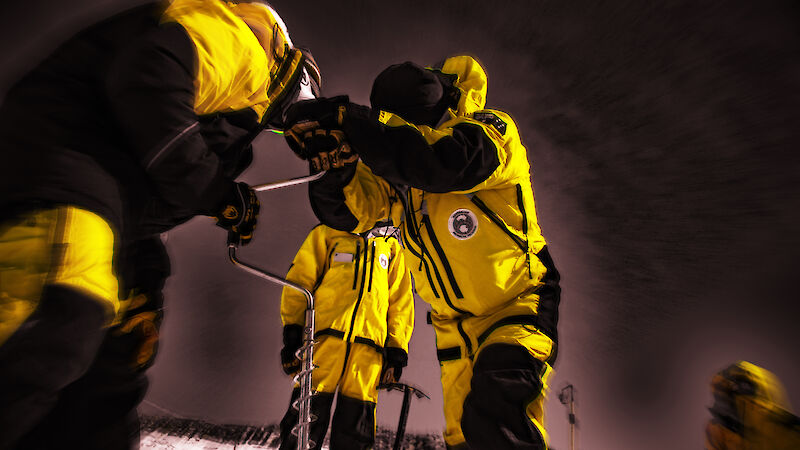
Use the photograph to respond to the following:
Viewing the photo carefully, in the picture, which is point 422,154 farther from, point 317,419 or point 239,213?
point 317,419

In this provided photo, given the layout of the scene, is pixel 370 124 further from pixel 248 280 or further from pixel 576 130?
pixel 248 280

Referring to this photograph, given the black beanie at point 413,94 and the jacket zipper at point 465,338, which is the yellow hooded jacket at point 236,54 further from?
the jacket zipper at point 465,338

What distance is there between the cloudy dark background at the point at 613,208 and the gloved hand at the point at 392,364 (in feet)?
4.66

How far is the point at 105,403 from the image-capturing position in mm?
962

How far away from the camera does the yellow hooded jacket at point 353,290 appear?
1861 mm

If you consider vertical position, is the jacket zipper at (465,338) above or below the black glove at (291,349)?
above

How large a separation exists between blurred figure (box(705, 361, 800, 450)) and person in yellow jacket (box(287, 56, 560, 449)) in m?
1.02

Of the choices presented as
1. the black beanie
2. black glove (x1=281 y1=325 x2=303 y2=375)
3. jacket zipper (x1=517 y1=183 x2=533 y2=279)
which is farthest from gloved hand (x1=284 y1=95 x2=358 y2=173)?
black glove (x1=281 y1=325 x2=303 y2=375)

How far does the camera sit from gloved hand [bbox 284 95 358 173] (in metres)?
1.12

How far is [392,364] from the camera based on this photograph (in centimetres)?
192

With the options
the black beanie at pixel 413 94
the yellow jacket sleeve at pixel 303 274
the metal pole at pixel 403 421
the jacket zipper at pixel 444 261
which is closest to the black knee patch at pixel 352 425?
the metal pole at pixel 403 421

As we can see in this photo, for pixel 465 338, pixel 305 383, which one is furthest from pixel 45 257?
pixel 465 338

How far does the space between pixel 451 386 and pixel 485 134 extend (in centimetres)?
78

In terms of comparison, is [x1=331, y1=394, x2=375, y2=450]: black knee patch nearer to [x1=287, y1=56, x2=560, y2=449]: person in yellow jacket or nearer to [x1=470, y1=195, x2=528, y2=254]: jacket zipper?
[x1=287, y1=56, x2=560, y2=449]: person in yellow jacket
